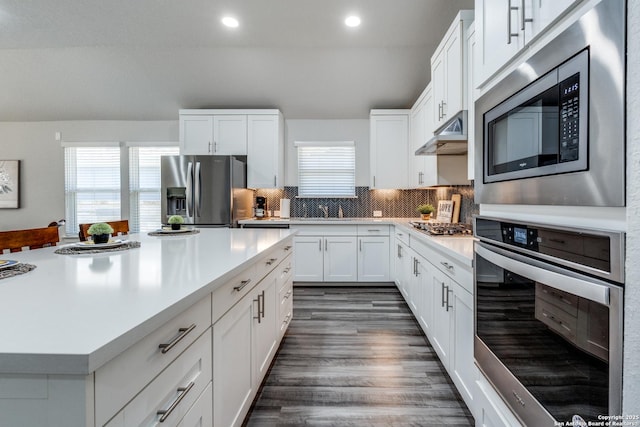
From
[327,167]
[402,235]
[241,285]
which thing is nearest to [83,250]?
[241,285]

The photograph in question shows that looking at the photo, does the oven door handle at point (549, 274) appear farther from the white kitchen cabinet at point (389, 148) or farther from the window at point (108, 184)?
the window at point (108, 184)

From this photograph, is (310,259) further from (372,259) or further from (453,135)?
(453,135)

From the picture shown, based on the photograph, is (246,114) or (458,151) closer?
(458,151)

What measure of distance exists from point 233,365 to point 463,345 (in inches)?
46.0

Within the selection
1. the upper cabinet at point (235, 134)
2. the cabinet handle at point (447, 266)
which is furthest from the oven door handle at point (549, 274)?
the upper cabinet at point (235, 134)

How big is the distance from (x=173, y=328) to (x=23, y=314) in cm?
32

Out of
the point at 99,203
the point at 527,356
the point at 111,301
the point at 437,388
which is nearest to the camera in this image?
the point at 111,301

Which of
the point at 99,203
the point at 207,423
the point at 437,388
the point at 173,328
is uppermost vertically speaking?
the point at 99,203

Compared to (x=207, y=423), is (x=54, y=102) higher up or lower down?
higher up

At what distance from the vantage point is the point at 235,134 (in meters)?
4.51

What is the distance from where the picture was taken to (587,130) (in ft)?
2.30

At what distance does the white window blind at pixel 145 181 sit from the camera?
508cm

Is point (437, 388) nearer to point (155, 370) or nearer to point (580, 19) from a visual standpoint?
point (155, 370)

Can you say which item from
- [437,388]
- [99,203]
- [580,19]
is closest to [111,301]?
[580,19]
